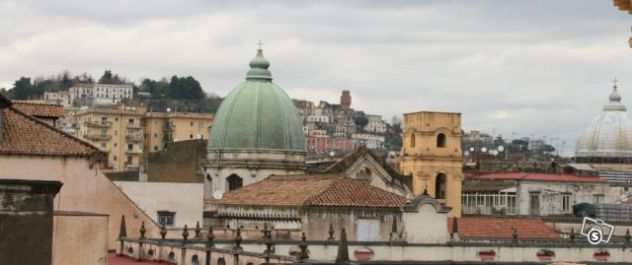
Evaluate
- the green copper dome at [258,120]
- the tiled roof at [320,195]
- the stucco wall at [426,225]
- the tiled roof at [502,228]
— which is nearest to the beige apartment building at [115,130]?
the green copper dome at [258,120]

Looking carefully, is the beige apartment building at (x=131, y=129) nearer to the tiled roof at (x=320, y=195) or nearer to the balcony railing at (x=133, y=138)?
the balcony railing at (x=133, y=138)

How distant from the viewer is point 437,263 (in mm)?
37625

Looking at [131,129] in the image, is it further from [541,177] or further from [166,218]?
[166,218]

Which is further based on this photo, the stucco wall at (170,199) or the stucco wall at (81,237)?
the stucco wall at (170,199)

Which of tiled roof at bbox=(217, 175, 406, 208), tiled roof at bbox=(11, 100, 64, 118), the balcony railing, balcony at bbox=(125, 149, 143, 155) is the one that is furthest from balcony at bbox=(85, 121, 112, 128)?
tiled roof at bbox=(11, 100, 64, 118)

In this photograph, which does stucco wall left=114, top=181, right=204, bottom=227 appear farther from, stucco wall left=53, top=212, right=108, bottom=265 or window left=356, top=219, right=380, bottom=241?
stucco wall left=53, top=212, right=108, bottom=265

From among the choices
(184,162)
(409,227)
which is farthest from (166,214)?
(184,162)

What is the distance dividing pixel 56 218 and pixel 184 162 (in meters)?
53.7

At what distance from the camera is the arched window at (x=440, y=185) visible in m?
96.6

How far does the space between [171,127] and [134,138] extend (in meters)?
6.48

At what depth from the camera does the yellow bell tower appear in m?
96.8

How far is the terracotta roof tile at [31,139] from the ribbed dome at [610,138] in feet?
301

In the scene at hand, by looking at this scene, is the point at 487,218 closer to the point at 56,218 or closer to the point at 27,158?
the point at 27,158

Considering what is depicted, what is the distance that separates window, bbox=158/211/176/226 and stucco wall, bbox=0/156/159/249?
31.7ft
